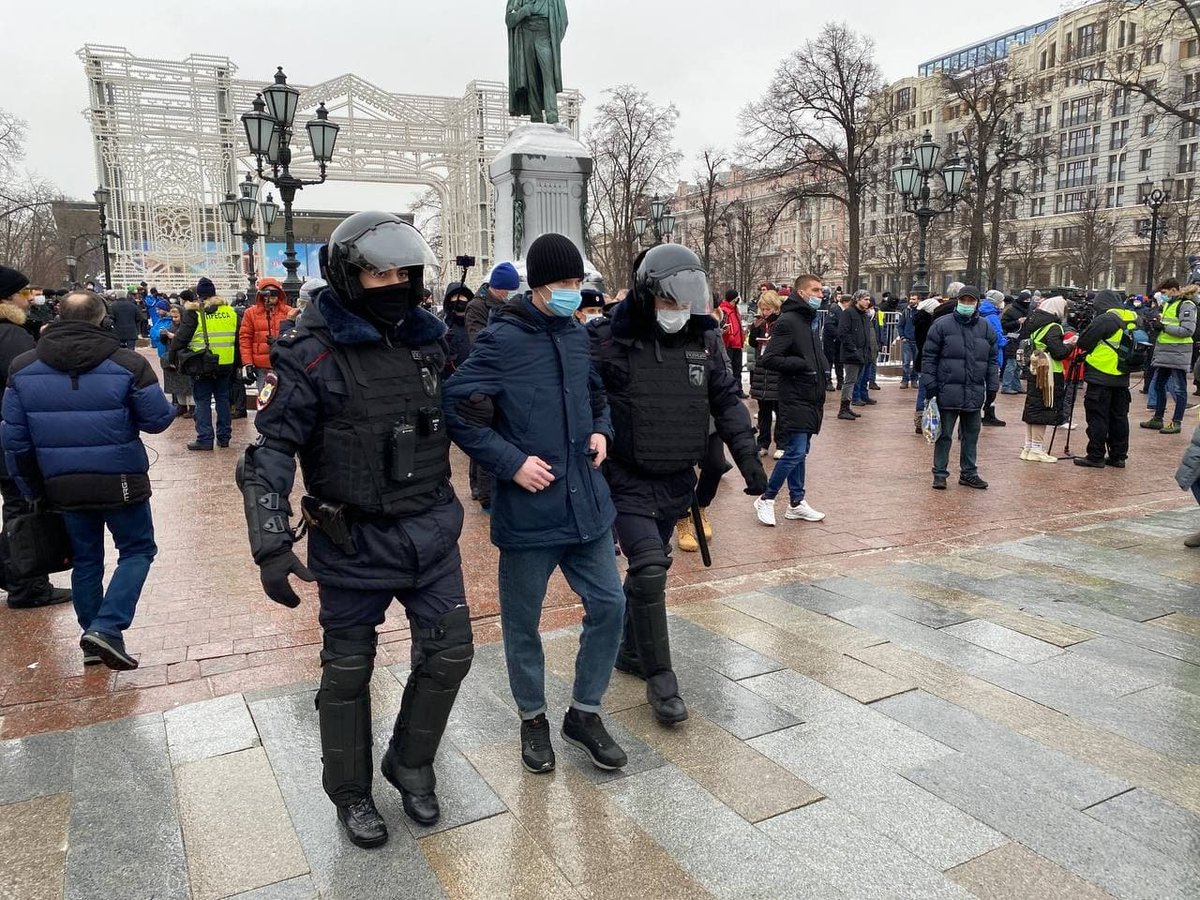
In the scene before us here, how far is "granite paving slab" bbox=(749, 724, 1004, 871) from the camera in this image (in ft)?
8.98

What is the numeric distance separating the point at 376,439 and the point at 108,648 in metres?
2.26

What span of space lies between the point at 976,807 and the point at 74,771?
3174 mm

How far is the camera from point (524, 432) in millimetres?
3133

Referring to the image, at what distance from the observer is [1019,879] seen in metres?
2.56

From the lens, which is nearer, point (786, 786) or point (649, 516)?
point (786, 786)

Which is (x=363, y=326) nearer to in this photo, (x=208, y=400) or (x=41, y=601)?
(x=41, y=601)

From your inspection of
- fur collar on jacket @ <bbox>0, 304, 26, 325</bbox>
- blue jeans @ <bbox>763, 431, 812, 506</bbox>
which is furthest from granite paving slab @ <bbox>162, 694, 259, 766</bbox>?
blue jeans @ <bbox>763, 431, 812, 506</bbox>

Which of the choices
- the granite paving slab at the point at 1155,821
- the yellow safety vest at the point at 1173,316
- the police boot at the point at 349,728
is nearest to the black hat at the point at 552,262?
the police boot at the point at 349,728

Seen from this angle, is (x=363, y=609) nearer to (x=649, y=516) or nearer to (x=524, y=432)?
(x=524, y=432)

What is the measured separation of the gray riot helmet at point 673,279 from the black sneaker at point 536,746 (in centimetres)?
165

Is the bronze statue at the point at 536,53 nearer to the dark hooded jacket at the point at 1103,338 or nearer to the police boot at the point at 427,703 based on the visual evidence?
the dark hooded jacket at the point at 1103,338

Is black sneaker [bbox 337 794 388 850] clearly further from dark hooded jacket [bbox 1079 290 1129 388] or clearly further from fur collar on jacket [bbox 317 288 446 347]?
dark hooded jacket [bbox 1079 290 1129 388]

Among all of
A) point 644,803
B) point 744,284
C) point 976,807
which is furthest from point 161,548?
point 744,284

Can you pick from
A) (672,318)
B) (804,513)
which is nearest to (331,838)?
(672,318)
